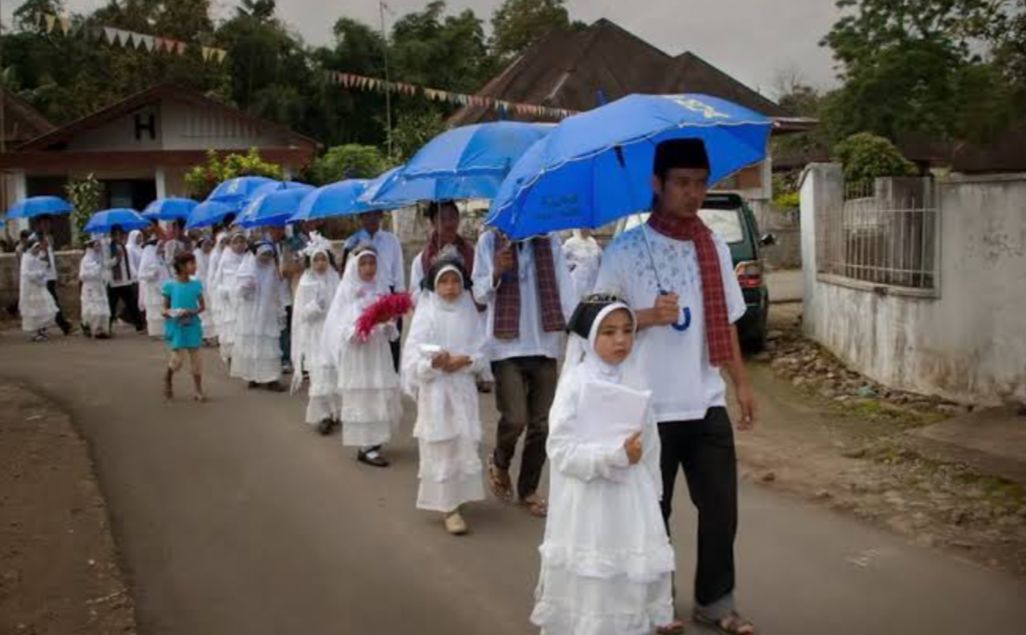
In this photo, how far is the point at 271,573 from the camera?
18.6 feet

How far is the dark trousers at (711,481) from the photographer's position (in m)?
4.50

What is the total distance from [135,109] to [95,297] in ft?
45.3

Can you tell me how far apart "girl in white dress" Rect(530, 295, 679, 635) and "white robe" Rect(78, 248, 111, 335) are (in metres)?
15.0

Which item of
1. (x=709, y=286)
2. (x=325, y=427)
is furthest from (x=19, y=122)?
(x=709, y=286)

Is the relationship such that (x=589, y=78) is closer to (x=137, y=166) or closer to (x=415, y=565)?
(x=137, y=166)

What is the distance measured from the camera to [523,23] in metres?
50.3

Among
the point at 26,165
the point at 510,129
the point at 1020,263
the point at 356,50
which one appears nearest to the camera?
the point at 510,129

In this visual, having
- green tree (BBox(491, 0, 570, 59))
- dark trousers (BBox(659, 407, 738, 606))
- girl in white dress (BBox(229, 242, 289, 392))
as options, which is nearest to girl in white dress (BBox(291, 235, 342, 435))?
girl in white dress (BBox(229, 242, 289, 392))

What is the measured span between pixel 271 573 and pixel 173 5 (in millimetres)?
37600

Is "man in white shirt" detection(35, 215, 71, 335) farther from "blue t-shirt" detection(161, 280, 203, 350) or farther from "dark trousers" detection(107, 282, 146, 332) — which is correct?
"blue t-shirt" detection(161, 280, 203, 350)

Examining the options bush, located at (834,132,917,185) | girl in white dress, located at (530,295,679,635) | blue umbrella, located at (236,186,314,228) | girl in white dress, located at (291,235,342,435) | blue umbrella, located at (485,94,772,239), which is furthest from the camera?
bush, located at (834,132,917,185)

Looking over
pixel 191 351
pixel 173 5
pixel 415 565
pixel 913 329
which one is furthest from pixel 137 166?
pixel 415 565

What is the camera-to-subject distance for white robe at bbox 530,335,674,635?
4.05 m

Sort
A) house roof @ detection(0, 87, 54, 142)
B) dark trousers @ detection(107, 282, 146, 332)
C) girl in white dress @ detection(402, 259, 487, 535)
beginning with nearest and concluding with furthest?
girl in white dress @ detection(402, 259, 487, 535) < dark trousers @ detection(107, 282, 146, 332) < house roof @ detection(0, 87, 54, 142)
